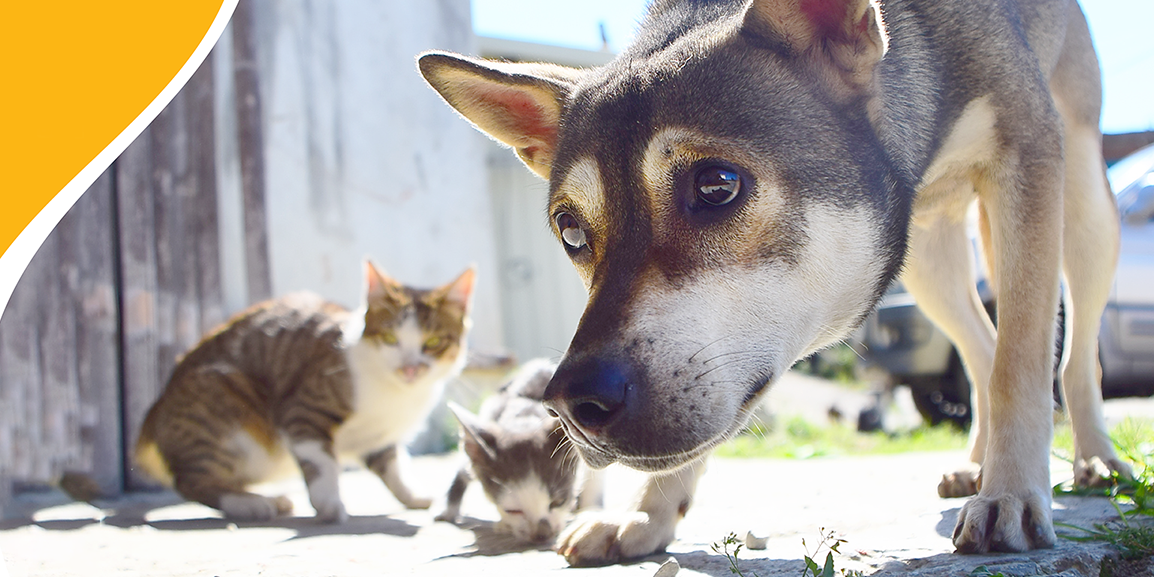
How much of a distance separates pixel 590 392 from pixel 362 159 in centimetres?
534

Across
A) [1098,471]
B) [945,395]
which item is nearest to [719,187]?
[1098,471]

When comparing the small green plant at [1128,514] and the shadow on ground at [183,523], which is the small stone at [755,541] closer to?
the small green plant at [1128,514]

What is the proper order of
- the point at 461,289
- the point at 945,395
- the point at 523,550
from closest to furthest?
the point at 523,550 → the point at 461,289 → the point at 945,395

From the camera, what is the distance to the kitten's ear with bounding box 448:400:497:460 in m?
3.46

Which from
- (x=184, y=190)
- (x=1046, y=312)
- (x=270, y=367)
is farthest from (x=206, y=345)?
(x=1046, y=312)

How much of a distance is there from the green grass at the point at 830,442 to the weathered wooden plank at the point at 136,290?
11.9 feet

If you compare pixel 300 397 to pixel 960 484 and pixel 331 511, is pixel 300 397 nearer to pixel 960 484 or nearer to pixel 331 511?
pixel 331 511

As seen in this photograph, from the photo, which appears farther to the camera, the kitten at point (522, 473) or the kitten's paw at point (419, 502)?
the kitten's paw at point (419, 502)

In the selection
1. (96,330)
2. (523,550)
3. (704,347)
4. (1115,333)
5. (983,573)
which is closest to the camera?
(983,573)

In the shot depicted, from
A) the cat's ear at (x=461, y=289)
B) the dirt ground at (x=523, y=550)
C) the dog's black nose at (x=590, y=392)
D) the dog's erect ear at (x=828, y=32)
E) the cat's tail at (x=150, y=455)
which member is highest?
the dog's erect ear at (x=828, y=32)

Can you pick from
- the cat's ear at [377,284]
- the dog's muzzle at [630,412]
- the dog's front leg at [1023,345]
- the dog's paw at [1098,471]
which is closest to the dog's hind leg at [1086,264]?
the dog's paw at [1098,471]

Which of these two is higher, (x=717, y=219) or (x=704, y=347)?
(x=717, y=219)

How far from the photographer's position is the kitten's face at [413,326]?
424 centimetres

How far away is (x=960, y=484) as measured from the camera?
319 cm
